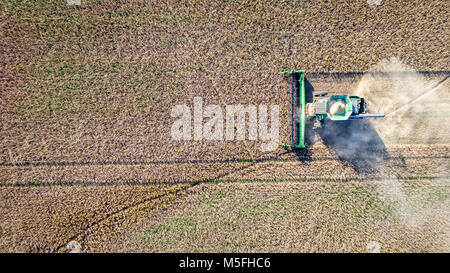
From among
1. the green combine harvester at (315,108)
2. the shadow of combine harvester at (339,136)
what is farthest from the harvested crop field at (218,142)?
the green combine harvester at (315,108)

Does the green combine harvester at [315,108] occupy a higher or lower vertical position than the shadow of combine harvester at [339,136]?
higher

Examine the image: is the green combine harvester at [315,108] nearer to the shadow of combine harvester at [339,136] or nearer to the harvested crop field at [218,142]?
the shadow of combine harvester at [339,136]

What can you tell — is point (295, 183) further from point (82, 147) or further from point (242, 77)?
point (82, 147)

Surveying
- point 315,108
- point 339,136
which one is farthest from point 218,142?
point 339,136

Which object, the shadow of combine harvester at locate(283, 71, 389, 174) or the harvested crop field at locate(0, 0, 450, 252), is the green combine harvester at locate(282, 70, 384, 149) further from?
the harvested crop field at locate(0, 0, 450, 252)

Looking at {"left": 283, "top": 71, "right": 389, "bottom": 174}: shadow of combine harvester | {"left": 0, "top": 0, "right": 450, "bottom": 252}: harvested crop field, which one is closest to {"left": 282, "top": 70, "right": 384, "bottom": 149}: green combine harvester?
{"left": 283, "top": 71, "right": 389, "bottom": 174}: shadow of combine harvester
